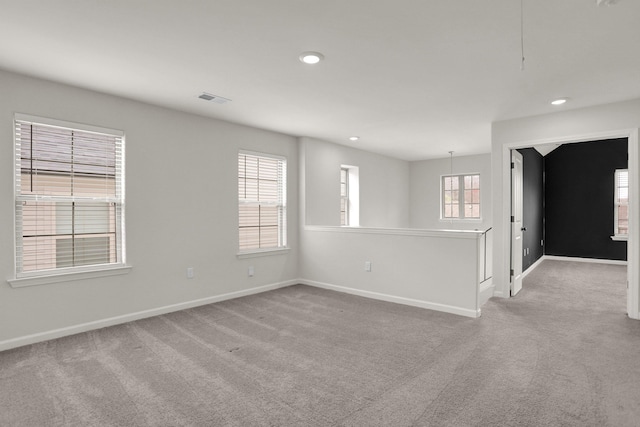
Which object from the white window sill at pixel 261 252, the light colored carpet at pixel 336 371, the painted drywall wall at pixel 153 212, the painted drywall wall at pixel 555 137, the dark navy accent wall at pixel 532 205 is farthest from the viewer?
the dark navy accent wall at pixel 532 205

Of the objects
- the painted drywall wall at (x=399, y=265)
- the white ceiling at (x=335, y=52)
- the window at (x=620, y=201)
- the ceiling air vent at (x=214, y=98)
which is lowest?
the painted drywall wall at (x=399, y=265)

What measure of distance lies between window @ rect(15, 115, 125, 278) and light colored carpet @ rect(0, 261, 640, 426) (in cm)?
76

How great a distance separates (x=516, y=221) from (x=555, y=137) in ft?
4.18

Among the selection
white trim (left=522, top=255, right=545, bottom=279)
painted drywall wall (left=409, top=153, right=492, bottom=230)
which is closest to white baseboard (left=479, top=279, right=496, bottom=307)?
white trim (left=522, top=255, right=545, bottom=279)

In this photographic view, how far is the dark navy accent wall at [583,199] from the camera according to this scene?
7.32 meters

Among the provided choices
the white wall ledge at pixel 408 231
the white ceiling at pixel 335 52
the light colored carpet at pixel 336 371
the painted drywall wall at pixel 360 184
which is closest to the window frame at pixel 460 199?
the painted drywall wall at pixel 360 184

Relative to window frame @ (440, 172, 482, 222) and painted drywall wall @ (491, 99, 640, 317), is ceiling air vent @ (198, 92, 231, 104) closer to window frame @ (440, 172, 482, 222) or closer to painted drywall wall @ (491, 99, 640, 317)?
painted drywall wall @ (491, 99, 640, 317)

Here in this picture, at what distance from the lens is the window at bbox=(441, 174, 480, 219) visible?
7.97 m

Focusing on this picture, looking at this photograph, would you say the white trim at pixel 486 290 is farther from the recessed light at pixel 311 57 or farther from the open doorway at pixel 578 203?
the recessed light at pixel 311 57

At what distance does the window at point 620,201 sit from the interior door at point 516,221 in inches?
145

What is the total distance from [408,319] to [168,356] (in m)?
2.41

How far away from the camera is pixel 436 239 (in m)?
4.16

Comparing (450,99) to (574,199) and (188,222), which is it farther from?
(574,199)

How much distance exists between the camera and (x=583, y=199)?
7.64 meters
